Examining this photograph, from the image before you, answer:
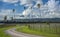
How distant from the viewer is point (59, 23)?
246 ft

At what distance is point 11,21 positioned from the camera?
67438 mm

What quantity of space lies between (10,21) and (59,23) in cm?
2292

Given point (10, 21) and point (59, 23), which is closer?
point (10, 21)

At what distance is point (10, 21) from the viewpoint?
67.6 meters

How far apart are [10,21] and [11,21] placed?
0.45 metres

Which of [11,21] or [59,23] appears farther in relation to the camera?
[59,23]

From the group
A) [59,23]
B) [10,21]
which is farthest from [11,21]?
[59,23]

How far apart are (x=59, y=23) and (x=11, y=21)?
888 inches

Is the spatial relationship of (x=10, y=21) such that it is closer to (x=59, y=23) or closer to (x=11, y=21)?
(x=11, y=21)
